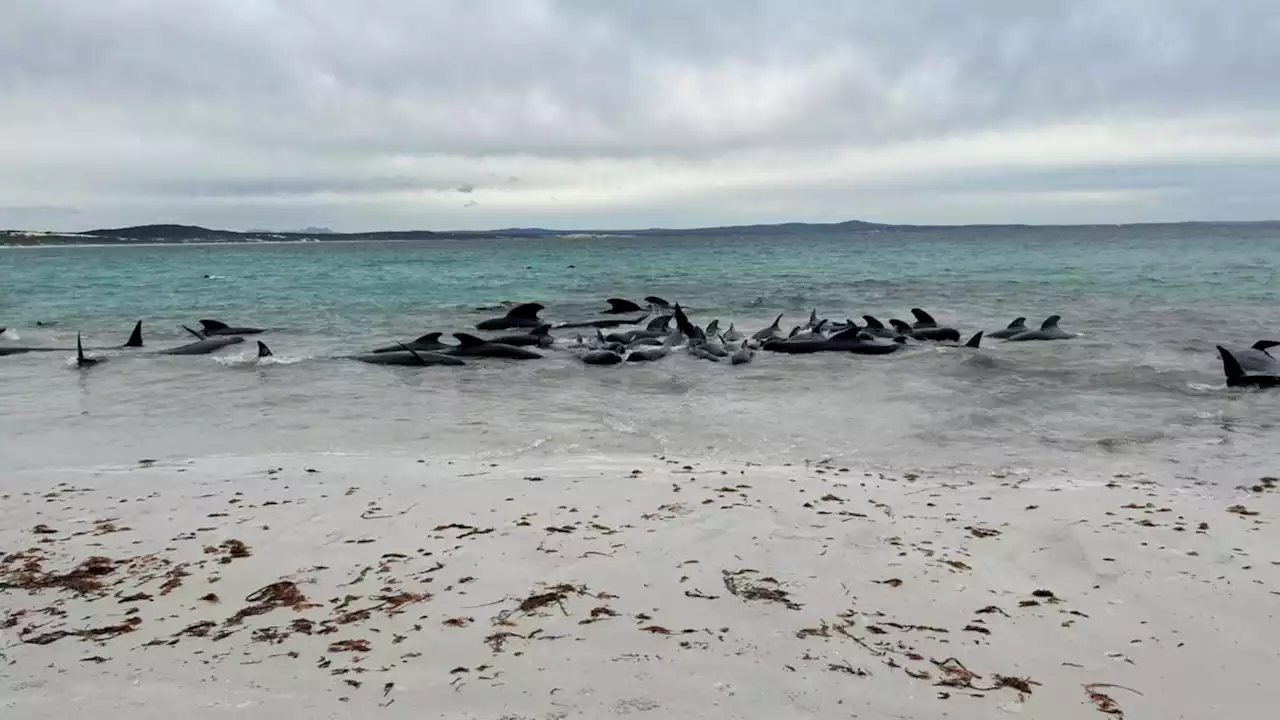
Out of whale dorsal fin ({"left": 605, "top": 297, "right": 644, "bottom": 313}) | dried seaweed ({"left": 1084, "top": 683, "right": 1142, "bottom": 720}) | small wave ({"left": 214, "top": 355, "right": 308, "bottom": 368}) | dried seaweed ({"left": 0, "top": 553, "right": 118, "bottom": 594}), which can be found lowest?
dried seaweed ({"left": 0, "top": 553, "right": 118, "bottom": 594})

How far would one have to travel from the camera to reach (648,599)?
16.1ft

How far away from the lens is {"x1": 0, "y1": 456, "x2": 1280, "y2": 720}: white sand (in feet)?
12.8

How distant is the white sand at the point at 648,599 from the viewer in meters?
3.91

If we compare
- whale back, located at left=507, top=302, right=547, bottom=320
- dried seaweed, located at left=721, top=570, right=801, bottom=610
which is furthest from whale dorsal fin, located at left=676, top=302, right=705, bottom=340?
dried seaweed, located at left=721, top=570, right=801, bottom=610

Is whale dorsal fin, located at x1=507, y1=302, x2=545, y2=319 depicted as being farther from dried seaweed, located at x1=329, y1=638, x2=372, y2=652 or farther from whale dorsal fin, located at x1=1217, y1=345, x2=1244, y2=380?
dried seaweed, located at x1=329, y1=638, x2=372, y2=652

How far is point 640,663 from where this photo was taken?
13.7ft

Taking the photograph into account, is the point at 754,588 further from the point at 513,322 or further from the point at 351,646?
the point at 513,322

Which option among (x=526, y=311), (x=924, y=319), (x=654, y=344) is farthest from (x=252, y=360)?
(x=924, y=319)

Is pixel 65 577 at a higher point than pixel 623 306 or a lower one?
lower

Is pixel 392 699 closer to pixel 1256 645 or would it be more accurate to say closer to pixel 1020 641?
pixel 1020 641

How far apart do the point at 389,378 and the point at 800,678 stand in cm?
1087

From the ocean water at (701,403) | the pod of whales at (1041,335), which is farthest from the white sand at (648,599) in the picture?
the pod of whales at (1041,335)

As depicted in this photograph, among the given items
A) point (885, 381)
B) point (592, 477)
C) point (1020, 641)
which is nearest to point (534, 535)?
point (592, 477)

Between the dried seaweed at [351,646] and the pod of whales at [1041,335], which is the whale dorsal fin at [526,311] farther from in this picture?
the dried seaweed at [351,646]
